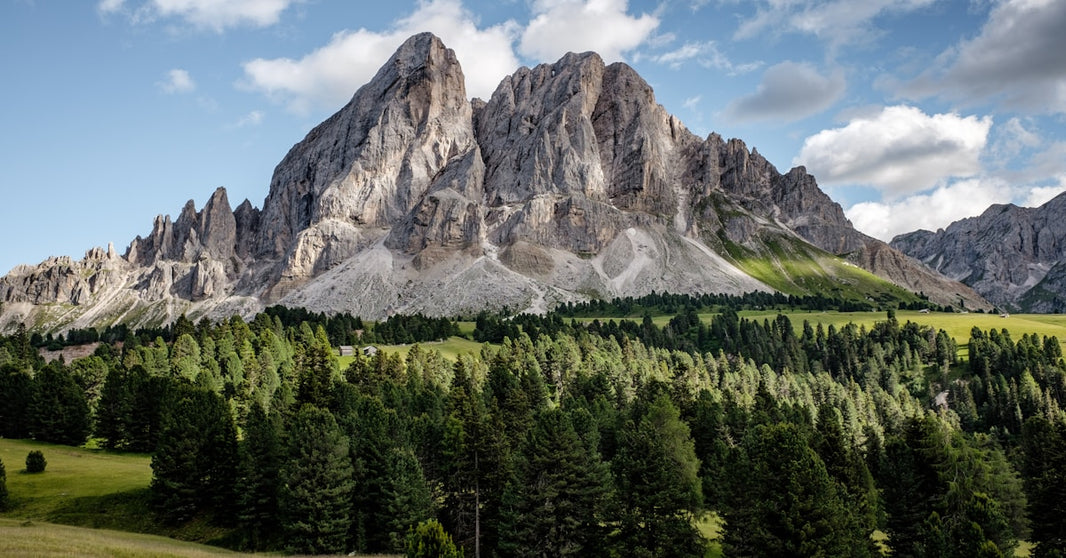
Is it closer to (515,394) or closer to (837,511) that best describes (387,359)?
(515,394)

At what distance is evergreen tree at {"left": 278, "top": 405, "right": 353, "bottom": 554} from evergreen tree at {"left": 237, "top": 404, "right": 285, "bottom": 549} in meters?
2.51

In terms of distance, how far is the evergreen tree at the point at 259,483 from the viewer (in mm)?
54406

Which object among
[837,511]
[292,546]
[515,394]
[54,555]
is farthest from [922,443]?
[54,555]

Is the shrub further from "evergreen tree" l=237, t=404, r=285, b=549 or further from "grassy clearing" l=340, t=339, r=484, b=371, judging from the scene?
"grassy clearing" l=340, t=339, r=484, b=371

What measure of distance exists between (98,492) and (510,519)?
1398 inches

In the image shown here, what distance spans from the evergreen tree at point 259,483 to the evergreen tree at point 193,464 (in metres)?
2.38

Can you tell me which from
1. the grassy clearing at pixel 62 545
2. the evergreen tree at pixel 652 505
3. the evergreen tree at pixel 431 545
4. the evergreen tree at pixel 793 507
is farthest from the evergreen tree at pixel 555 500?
the grassy clearing at pixel 62 545

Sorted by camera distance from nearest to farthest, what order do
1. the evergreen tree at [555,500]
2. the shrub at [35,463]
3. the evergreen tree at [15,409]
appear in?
the evergreen tree at [555,500], the shrub at [35,463], the evergreen tree at [15,409]

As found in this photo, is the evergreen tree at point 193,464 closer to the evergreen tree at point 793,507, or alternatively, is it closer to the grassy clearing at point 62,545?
the grassy clearing at point 62,545

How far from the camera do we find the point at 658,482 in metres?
46.2

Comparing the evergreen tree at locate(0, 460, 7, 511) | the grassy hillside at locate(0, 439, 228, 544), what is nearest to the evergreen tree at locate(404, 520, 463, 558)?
the grassy hillside at locate(0, 439, 228, 544)

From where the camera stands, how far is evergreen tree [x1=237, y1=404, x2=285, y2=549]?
54406 mm

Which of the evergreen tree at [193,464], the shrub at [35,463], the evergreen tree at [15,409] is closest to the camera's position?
the evergreen tree at [193,464]

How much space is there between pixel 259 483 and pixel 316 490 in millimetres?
7596
